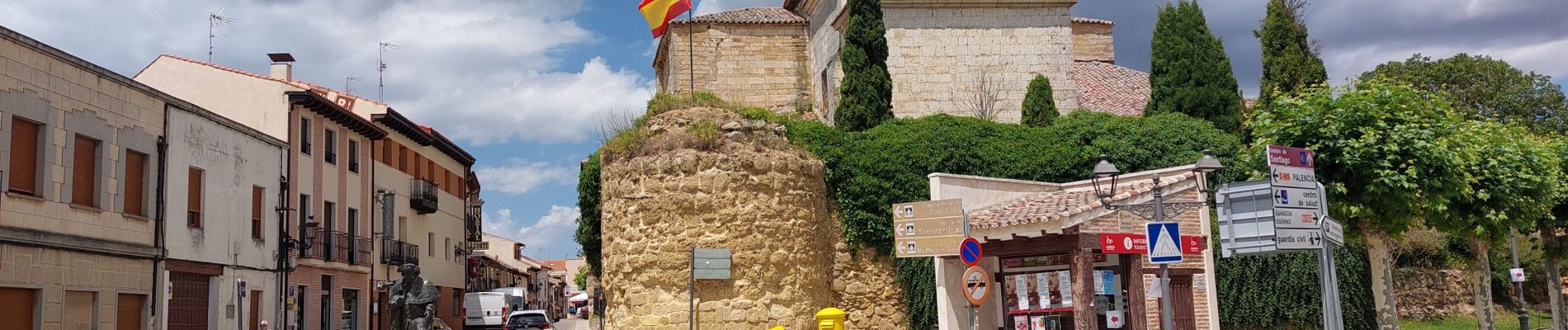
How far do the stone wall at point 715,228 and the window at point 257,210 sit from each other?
324 inches

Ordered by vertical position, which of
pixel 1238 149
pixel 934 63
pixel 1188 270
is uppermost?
pixel 934 63

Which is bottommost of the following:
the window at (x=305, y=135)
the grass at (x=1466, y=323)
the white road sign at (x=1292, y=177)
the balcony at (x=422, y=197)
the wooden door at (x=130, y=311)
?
the grass at (x=1466, y=323)

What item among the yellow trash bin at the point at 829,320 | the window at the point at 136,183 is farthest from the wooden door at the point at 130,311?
the yellow trash bin at the point at 829,320

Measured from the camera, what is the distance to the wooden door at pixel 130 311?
18406 millimetres

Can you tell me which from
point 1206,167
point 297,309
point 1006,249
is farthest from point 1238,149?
point 297,309

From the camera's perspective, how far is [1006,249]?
17469 mm

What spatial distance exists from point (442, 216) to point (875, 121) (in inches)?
836

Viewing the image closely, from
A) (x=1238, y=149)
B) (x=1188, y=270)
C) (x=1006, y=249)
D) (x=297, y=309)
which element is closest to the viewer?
(x=1006, y=249)

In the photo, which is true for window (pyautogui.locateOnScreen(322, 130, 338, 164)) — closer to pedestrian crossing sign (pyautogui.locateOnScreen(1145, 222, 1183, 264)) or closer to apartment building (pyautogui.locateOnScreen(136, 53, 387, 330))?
apartment building (pyautogui.locateOnScreen(136, 53, 387, 330))

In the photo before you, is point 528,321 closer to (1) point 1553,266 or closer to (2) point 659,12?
(2) point 659,12

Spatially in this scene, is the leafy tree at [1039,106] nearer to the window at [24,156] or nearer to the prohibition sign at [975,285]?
the prohibition sign at [975,285]

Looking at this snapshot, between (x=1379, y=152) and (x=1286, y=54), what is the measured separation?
839cm

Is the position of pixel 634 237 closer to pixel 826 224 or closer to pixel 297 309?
pixel 826 224

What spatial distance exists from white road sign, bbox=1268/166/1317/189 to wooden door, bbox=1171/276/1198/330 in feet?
27.9
